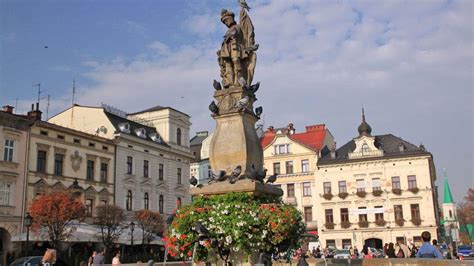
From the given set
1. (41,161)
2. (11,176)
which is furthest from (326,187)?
(11,176)

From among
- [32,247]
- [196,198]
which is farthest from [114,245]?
[196,198]

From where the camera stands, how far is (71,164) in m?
41.5

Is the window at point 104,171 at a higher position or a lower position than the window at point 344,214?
higher

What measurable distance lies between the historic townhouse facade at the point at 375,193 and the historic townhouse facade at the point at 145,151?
55.5 feet

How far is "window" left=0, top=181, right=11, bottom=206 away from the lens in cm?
3544

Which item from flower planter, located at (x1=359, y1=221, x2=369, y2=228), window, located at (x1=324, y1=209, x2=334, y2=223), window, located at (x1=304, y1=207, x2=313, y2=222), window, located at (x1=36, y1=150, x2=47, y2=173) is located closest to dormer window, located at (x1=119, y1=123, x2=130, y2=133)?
window, located at (x1=36, y1=150, x2=47, y2=173)

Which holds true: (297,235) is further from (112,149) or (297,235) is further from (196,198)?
(112,149)

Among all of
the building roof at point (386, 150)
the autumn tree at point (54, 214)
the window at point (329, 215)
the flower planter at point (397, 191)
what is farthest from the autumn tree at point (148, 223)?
the flower planter at point (397, 191)

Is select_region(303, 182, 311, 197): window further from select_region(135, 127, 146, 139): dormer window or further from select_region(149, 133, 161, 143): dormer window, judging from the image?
select_region(135, 127, 146, 139): dormer window

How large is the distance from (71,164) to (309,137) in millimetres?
33295

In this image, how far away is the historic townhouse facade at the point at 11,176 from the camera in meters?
35.5

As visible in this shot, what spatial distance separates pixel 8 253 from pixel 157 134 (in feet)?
70.4

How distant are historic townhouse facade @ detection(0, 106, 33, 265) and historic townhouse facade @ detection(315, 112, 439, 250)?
3409 cm

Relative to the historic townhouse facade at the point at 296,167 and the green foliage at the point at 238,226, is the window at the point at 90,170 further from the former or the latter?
the green foliage at the point at 238,226
